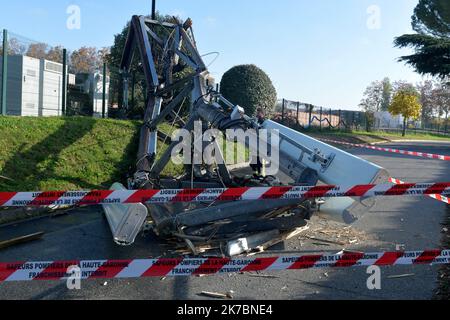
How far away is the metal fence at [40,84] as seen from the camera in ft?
41.7

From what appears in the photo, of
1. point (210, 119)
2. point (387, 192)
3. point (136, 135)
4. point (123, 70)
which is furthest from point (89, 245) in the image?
point (123, 70)

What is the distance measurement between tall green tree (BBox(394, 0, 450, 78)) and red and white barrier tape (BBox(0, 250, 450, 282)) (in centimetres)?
3291

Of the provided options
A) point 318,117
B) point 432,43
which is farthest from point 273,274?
point 432,43

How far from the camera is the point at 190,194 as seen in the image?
159 inches

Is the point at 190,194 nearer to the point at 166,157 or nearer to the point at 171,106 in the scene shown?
the point at 166,157

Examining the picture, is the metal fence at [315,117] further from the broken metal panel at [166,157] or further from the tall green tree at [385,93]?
the tall green tree at [385,93]

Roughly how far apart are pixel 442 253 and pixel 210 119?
11.7 feet

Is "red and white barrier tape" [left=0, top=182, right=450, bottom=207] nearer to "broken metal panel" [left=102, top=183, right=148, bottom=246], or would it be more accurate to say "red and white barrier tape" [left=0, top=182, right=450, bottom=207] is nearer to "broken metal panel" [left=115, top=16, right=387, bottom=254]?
"broken metal panel" [left=115, top=16, right=387, bottom=254]

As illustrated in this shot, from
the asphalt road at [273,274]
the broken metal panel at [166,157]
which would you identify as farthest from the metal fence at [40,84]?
the asphalt road at [273,274]

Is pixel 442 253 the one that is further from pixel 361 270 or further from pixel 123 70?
pixel 123 70

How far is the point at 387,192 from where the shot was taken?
4270 mm

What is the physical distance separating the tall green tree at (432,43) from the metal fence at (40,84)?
26135 millimetres

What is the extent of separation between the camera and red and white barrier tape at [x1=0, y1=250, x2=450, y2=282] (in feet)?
12.0

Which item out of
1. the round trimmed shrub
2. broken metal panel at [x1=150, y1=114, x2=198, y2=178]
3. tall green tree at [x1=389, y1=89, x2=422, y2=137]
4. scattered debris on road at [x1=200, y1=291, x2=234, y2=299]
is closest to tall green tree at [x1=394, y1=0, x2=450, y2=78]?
tall green tree at [x1=389, y1=89, x2=422, y2=137]
